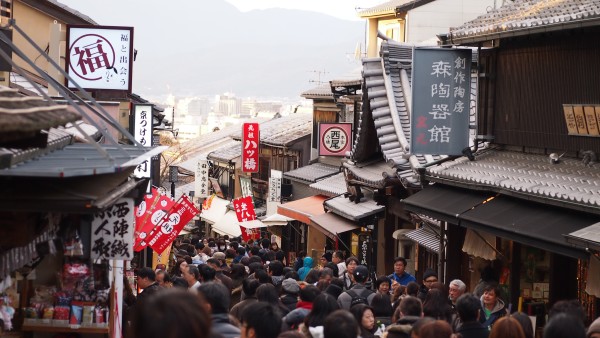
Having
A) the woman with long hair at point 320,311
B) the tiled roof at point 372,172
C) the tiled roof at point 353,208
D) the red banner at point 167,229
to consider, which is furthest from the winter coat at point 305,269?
the woman with long hair at point 320,311

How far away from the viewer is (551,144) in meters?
14.5

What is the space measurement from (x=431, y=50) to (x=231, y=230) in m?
28.7

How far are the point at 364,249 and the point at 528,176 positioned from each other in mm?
11408

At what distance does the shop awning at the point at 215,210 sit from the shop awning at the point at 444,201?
32933 mm

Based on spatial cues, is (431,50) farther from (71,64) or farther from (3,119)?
(3,119)

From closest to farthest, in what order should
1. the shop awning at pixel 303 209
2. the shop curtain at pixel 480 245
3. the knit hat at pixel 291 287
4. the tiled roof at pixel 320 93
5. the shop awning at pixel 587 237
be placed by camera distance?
the shop awning at pixel 587 237, the knit hat at pixel 291 287, the shop curtain at pixel 480 245, the shop awning at pixel 303 209, the tiled roof at pixel 320 93

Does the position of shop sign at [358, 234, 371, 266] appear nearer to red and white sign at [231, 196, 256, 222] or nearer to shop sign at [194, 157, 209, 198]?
red and white sign at [231, 196, 256, 222]

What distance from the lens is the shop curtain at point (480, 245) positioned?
15.3 metres

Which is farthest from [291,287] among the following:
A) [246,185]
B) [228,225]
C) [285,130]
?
[246,185]

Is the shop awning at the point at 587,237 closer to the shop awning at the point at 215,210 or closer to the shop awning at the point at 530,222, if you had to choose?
the shop awning at the point at 530,222

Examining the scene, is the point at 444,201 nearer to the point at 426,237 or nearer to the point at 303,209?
the point at 426,237

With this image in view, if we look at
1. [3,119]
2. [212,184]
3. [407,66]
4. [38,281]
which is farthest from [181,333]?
[212,184]

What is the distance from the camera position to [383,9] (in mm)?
42312

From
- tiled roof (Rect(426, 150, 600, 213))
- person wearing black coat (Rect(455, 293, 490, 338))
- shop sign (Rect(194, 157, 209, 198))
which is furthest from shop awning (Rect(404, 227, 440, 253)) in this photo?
shop sign (Rect(194, 157, 209, 198))
